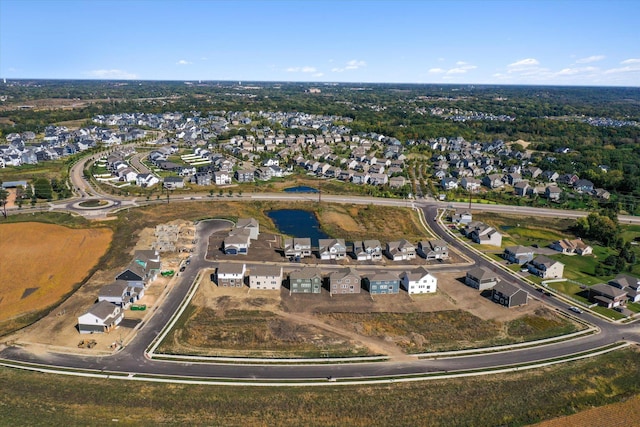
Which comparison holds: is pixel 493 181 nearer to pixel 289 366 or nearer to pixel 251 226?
pixel 251 226

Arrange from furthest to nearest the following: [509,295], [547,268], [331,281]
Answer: [547,268], [331,281], [509,295]

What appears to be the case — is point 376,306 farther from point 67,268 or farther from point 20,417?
point 67,268

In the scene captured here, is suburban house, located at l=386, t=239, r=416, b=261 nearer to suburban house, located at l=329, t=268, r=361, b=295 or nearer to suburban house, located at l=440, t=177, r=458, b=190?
suburban house, located at l=329, t=268, r=361, b=295

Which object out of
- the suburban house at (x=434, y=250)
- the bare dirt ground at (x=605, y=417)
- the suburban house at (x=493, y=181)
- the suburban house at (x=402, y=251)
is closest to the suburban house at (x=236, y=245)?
the suburban house at (x=402, y=251)

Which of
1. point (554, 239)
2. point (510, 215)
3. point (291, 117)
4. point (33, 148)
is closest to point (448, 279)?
point (554, 239)

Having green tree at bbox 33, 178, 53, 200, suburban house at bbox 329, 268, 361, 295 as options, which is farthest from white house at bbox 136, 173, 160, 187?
suburban house at bbox 329, 268, 361, 295

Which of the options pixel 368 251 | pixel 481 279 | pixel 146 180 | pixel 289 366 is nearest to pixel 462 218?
pixel 368 251

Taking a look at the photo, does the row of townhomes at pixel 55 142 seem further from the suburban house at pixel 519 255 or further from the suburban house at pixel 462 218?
the suburban house at pixel 519 255
